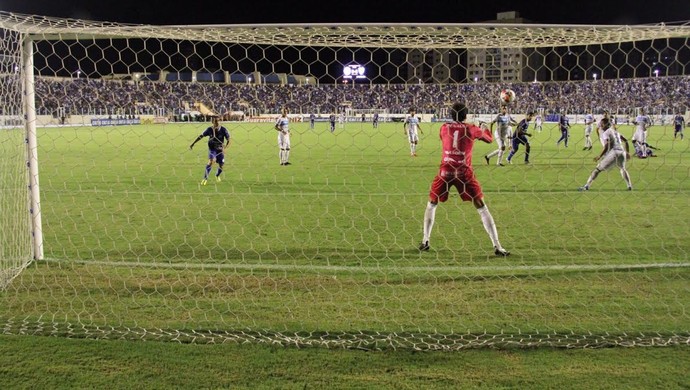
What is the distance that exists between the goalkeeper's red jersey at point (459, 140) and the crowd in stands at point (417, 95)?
0.55 meters

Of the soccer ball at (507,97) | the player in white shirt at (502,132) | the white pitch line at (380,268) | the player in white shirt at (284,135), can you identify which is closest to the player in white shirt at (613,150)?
the soccer ball at (507,97)

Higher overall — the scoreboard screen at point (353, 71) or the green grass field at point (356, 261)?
the scoreboard screen at point (353, 71)

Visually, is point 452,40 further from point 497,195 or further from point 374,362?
point 497,195

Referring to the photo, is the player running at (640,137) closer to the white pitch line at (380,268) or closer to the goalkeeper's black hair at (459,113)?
the goalkeeper's black hair at (459,113)

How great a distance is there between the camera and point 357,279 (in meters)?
6.28

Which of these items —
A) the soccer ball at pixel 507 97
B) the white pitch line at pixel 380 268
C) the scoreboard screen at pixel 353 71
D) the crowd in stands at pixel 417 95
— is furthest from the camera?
the crowd in stands at pixel 417 95

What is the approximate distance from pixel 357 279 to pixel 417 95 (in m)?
16.0

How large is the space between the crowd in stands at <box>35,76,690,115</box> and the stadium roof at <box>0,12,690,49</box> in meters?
1.47

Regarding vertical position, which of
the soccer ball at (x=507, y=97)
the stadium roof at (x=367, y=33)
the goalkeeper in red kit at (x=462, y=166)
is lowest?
the goalkeeper in red kit at (x=462, y=166)

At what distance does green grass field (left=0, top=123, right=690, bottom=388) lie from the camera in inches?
177

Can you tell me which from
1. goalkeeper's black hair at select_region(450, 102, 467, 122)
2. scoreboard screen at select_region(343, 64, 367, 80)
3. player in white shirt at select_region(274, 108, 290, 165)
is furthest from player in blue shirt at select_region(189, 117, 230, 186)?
goalkeeper's black hair at select_region(450, 102, 467, 122)

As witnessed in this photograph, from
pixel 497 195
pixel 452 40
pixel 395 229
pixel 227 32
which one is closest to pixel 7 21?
pixel 227 32

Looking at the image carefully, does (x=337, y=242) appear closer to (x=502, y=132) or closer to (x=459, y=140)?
(x=459, y=140)

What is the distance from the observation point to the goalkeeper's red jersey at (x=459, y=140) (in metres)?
7.31
